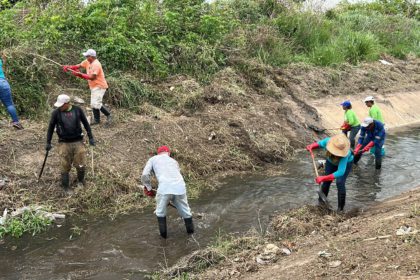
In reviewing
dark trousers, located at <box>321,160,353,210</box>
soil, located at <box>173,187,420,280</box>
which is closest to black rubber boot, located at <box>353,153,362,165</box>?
dark trousers, located at <box>321,160,353,210</box>

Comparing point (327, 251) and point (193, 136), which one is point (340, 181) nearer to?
point (327, 251)

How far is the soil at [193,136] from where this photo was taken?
26.3 feet

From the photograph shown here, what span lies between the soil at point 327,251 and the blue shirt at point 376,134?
269 centimetres

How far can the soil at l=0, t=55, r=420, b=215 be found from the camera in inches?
316

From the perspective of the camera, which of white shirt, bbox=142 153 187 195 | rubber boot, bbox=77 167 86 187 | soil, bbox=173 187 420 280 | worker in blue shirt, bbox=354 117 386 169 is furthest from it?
worker in blue shirt, bbox=354 117 386 169

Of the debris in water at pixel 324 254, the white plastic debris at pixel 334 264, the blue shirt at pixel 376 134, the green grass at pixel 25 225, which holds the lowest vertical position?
the green grass at pixel 25 225

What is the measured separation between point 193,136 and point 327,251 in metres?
5.74

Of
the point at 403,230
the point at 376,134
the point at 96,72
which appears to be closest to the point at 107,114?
the point at 96,72

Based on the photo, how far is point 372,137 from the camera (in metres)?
9.62

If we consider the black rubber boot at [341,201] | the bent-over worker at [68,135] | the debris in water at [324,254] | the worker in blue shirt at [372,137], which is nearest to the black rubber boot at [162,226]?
the bent-over worker at [68,135]

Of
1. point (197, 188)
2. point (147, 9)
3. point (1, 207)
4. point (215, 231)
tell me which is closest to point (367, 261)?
point (215, 231)

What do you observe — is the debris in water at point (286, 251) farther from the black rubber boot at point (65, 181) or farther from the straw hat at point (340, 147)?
the black rubber boot at point (65, 181)

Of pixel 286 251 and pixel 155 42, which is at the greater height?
pixel 155 42

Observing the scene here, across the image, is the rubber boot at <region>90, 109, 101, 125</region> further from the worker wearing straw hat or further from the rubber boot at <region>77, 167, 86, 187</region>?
the worker wearing straw hat
